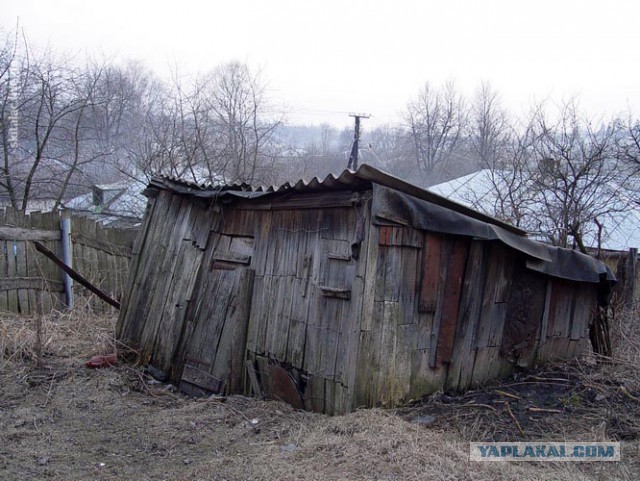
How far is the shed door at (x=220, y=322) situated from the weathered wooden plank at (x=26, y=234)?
12.7ft

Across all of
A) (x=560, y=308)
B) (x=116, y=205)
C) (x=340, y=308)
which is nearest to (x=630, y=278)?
(x=560, y=308)

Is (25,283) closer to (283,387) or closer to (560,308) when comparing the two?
(283,387)

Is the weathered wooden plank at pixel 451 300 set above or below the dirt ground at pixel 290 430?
above

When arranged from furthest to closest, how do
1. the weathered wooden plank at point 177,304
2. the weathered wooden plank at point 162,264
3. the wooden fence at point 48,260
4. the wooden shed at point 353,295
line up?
the wooden fence at point 48,260 → the weathered wooden plank at point 162,264 → the weathered wooden plank at point 177,304 → the wooden shed at point 353,295

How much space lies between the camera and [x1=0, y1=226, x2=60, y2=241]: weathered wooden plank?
8.52 metres

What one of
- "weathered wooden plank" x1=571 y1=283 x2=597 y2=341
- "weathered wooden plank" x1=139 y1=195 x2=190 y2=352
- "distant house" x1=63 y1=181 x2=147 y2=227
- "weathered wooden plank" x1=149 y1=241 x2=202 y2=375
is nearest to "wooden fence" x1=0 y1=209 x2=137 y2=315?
"weathered wooden plank" x1=139 y1=195 x2=190 y2=352

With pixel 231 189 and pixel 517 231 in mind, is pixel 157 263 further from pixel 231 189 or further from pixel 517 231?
pixel 517 231

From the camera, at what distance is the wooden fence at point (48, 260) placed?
8.59m

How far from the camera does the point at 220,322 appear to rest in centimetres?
611

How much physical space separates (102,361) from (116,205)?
13681 mm

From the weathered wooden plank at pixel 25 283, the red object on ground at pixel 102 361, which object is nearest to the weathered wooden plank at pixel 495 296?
the red object on ground at pixel 102 361

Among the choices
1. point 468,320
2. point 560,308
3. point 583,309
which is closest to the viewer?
point 468,320

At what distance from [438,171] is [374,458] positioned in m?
34.7

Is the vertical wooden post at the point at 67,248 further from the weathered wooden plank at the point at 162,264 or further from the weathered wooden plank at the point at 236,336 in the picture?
the weathered wooden plank at the point at 236,336
